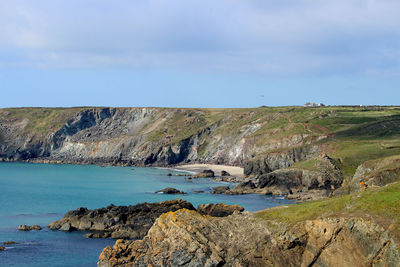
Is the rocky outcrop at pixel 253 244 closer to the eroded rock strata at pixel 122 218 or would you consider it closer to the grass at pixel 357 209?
the grass at pixel 357 209

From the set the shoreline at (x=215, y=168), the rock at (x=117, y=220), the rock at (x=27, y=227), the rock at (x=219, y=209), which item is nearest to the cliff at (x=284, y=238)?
the rock at (x=117, y=220)

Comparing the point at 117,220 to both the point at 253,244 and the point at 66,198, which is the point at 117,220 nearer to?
the point at 253,244

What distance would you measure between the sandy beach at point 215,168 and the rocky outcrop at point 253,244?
10346 centimetres

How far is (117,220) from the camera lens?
61656 mm

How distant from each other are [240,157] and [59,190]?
64915 mm

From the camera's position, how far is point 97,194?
10469cm

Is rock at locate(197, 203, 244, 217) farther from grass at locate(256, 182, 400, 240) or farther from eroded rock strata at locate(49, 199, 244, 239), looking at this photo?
grass at locate(256, 182, 400, 240)

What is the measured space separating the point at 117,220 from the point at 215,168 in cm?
9900

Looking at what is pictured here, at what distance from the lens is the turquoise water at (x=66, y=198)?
50750mm

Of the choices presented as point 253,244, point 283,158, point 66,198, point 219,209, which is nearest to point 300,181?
point 283,158

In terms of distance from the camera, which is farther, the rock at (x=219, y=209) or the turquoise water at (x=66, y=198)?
the rock at (x=219, y=209)

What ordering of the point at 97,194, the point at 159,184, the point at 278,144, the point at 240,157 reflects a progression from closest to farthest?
the point at 97,194, the point at 159,184, the point at 278,144, the point at 240,157

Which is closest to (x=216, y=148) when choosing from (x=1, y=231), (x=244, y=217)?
(x=1, y=231)

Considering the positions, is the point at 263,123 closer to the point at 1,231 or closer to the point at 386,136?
the point at 386,136
